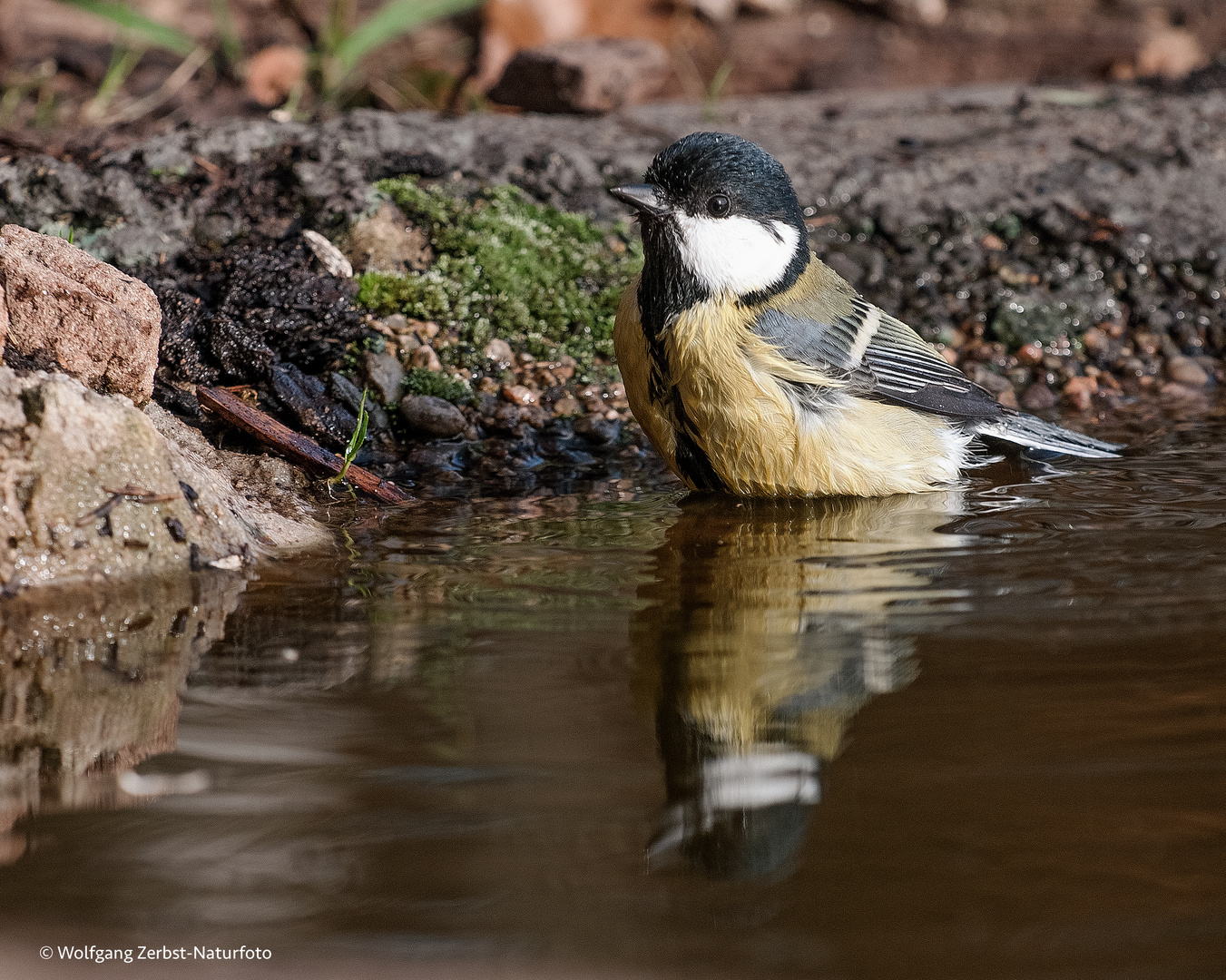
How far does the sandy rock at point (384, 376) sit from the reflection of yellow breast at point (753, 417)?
1037 mm

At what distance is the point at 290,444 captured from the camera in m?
4.19

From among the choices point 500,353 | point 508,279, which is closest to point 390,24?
point 508,279

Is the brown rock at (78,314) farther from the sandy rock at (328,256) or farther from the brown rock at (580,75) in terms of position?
the brown rock at (580,75)

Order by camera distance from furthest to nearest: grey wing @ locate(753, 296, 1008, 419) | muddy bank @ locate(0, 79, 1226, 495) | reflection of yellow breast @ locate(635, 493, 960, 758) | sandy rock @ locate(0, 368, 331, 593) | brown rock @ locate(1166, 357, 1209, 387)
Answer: brown rock @ locate(1166, 357, 1209, 387) < muddy bank @ locate(0, 79, 1226, 495) < grey wing @ locate(753, 296, 1008, 419) < sandy rock @ locate(0, 368, 331, 593) < reflection of yellow breast @ locate(635, 493, 960, 758)

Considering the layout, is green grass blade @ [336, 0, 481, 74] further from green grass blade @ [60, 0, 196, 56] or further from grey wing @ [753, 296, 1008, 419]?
grey wing @ [753, 296, 1008, 419]

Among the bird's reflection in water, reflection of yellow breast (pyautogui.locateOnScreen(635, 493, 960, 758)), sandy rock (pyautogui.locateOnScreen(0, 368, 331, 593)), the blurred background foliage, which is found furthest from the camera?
the blurred background foliage

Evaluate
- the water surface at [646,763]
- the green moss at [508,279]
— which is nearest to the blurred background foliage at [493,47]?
the green moss at [508,279]

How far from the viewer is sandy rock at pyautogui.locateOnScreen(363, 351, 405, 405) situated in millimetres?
4758

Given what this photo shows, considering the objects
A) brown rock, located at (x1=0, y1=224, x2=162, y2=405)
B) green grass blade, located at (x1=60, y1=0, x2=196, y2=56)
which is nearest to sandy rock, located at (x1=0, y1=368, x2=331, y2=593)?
brown rock, located at (x1=0, y1=224, x2=162, y2=405)

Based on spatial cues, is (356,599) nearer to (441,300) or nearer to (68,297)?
(68,297)

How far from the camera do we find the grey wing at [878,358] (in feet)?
13.4

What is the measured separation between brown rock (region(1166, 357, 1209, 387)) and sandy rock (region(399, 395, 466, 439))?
11.1 ft

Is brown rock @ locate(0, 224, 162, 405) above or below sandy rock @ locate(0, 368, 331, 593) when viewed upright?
above

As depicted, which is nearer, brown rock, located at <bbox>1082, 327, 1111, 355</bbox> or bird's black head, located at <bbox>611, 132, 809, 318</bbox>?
bird's black head, located at <bbox>611, 132, 809, 318</bbox>
